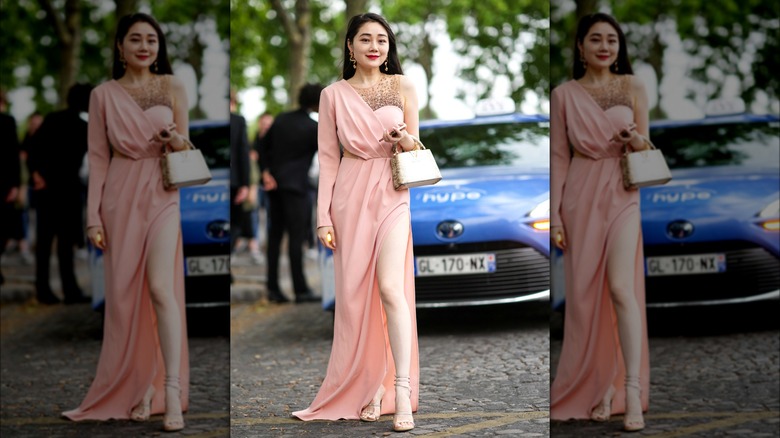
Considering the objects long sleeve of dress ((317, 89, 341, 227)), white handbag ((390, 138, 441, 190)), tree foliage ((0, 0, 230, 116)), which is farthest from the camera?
tree foliage ((0, 0, 230, 116))

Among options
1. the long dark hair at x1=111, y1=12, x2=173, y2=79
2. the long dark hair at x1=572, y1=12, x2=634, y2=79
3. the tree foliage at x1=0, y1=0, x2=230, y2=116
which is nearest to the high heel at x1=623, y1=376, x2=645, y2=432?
the long dark hair at x1=572, y1=12, x2=634, y2=79

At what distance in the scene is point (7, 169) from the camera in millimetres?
5762

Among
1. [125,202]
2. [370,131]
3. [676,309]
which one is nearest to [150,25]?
[125,202]

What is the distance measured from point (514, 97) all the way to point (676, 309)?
1501 millimetres

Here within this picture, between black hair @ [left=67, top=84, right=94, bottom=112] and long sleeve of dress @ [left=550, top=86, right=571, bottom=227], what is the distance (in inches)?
89.4

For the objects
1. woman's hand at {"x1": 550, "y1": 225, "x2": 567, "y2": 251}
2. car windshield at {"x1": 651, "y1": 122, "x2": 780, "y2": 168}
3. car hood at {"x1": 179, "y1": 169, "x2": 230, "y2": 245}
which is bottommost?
woman's hand at {"x1": 550, "y1": 225, "x2": 567, "y2": 251}

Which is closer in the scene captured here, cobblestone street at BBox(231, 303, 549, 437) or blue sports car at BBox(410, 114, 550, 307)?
cobblestone street at BBox(231, 303, 549, 437)

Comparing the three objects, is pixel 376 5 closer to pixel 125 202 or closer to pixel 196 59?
pixel 196 59

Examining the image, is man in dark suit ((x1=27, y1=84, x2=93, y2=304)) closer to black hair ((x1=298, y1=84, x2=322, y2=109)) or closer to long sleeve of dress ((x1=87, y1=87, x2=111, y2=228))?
long sleeve of dress ((x1=87, y1=87, x2=111, y2=228))

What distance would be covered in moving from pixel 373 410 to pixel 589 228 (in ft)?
4.33

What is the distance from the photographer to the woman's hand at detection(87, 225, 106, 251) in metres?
5.14

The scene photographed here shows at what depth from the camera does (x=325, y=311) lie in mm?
5547

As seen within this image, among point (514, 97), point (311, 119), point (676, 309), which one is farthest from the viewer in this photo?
point (311, 119)

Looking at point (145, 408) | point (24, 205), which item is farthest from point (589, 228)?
point (24, 205)
